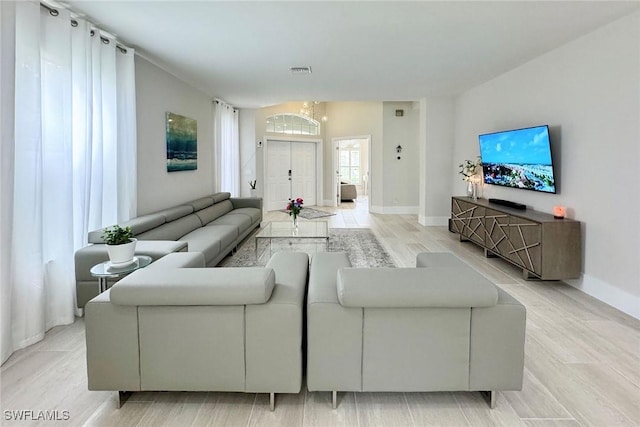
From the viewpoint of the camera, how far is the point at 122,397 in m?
2.04

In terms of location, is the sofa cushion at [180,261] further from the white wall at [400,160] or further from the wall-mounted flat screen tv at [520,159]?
the white wall at [400,160]

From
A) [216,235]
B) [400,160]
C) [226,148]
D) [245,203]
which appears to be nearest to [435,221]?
[400,160]

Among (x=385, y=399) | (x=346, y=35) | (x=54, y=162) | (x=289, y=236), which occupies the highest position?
(x=346, y=35)

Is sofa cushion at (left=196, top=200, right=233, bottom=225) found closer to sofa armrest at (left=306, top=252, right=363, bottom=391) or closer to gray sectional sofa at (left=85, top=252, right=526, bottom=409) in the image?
gray sectional sofa at (left=85, top=252, right=526, bottom=409)

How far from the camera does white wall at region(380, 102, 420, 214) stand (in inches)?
387

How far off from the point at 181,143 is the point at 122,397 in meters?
4.40

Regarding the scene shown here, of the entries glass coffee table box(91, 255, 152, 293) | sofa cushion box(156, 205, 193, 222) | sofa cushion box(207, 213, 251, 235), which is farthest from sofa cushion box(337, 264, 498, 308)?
sofa cushion box(207, 213, 251, 235)

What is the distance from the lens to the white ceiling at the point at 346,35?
10.3 feet

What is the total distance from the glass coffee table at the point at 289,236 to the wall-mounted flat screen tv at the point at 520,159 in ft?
8.71

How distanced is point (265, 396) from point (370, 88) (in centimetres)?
544

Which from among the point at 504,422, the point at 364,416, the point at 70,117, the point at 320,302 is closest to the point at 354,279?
the point at 320,302

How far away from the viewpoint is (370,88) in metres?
6.38

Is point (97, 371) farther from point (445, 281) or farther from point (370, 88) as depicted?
point (370, 88)

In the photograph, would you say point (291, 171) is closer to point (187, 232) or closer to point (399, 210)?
point (399, 210)
